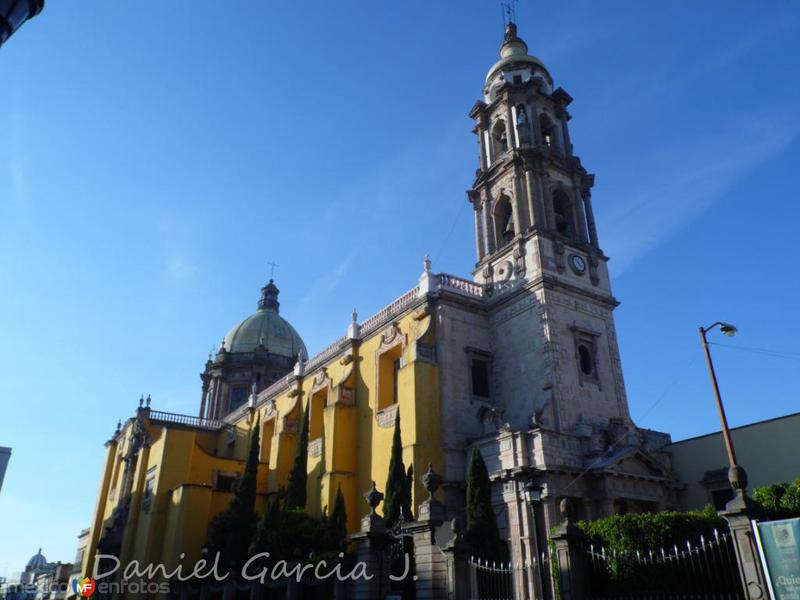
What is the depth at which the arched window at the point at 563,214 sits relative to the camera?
97.6 ft

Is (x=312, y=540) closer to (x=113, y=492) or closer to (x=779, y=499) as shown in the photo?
(x=779, y=499)

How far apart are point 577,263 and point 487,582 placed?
1690 centimetres

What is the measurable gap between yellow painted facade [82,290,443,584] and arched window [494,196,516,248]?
17.1ft

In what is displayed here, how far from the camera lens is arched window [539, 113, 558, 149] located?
32.2 meters

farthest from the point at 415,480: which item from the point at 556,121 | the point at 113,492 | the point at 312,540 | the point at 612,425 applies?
the point at 113,492

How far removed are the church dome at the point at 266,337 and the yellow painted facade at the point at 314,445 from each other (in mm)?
13924

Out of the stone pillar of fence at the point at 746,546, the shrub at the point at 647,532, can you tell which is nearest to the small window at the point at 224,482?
the shrub at the point at 647,532

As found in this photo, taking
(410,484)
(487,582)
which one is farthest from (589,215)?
(487,582)

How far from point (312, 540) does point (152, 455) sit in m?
17.5

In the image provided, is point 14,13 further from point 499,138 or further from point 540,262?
point 499,138

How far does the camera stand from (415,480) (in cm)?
2277

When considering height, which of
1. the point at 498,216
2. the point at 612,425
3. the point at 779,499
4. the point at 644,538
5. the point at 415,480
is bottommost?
the point at 644,538

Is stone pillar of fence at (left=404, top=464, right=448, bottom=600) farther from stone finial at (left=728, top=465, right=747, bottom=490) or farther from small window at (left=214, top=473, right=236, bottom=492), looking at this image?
small window at (left=214, top=473, right=236, bottom=492)

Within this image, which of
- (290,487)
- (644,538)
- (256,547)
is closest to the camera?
(644,538)
